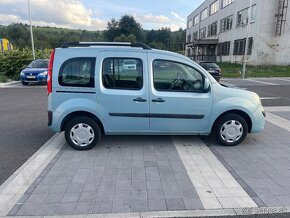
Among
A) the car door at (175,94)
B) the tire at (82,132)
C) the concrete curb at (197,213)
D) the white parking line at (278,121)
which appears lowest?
the concrete curb at (197,213)

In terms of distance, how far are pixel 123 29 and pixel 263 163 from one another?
72890mm

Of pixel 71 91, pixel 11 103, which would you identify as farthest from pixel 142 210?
pixel 11 103

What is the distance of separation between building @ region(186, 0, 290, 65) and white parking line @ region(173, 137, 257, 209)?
1954cm

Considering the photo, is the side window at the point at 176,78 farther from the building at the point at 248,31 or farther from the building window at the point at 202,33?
the building window at the point at 202,33

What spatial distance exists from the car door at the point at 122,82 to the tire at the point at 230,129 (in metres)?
1.47

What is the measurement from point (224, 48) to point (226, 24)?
11.0ft

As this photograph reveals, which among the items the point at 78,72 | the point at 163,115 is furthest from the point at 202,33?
the point at 78,72

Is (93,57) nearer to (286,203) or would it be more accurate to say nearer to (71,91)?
(71,91)

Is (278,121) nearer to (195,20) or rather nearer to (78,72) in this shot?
(78,72)

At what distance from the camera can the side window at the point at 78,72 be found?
455 cm

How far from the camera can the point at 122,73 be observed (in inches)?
182

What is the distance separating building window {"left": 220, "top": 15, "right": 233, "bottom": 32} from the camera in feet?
115

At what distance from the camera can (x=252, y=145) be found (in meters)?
5.10

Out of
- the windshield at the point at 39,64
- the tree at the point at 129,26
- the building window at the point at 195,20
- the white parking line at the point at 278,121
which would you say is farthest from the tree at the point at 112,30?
the white parking line at the point at 278,121
